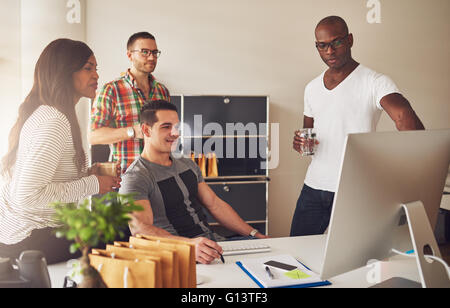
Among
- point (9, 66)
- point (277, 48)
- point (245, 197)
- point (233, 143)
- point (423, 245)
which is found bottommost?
point (245, 197)

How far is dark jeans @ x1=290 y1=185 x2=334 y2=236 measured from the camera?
2.28m

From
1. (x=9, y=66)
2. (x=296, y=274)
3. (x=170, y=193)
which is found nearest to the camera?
(x=296, y=274)

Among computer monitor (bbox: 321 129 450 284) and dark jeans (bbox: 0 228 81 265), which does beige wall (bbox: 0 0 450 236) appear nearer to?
dark jeans (bbox: 0 228 81 265)

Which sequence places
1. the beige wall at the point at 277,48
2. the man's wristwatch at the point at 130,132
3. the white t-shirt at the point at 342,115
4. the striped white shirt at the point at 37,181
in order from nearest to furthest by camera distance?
the striped white shirt at the point at 37,181, the white t-shirt at the point at 342,115, the man's wristwatch at the point at 130,132, the beige wall at the point at 277,48

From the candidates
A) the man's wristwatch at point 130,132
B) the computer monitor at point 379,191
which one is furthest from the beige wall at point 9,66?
the computer monitor at point 379,191

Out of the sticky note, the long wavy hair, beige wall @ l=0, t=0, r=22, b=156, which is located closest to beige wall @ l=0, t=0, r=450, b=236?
beige wall @ l=0, t=0, r=22, b=156

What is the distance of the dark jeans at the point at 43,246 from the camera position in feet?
4.49

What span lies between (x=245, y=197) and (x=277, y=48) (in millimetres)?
1749

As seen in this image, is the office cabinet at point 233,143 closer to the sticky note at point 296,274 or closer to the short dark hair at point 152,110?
the short dark hair at point 152,110

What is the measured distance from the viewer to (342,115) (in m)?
2.34

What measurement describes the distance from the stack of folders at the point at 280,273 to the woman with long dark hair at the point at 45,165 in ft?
2.21

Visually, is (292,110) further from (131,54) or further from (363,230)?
(363,230)

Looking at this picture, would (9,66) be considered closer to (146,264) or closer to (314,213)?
(314,213)

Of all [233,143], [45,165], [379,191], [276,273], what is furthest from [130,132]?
[233,143]
